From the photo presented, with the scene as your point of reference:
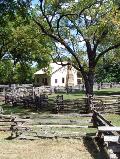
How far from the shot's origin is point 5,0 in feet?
60.3

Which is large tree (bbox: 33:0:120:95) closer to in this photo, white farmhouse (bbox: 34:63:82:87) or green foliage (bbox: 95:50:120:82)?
green foliage (bbox: 95:50:120:82)

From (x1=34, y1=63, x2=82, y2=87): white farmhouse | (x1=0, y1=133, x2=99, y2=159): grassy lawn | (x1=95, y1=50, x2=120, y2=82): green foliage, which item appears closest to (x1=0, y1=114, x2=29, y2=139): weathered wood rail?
(x1=0, y1=133, x2=99, y2=159): grassy lawn

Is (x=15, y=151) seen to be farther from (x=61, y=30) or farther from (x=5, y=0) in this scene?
(x=61, y=30)

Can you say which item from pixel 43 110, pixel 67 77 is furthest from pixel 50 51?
pixel 67 77

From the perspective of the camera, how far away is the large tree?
30.7 meters

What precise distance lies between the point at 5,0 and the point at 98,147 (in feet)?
24.6

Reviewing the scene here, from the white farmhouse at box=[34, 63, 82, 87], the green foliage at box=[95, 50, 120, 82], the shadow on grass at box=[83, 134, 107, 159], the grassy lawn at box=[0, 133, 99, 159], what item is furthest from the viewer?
the white farmhouse at box=[34, 63, 82, 87]

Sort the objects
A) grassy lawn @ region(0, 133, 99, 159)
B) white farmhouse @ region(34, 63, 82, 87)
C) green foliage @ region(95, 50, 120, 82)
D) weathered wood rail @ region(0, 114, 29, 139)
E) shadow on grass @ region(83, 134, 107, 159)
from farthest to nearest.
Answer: white farmhouse @ region(34, 63, 82, 87) → green foliage @ region(95, 50, 120, 82) → weathered wood rail @ region(0, 114, 29, 139) → grassy lawn @ region(0, 133, 99, 159) → shadow on grass @ region(83, 134, 107, 159)

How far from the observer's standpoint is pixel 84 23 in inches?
1330

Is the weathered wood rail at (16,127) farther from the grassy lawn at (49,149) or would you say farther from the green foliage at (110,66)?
the green foliage at (110,66)

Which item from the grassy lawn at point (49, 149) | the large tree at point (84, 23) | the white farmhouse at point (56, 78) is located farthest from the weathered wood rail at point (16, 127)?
the white farmhouse at point (56, 78)

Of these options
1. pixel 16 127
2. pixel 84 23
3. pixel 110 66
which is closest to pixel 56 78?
pixel 110 66

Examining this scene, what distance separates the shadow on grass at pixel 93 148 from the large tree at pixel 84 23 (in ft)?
47.5

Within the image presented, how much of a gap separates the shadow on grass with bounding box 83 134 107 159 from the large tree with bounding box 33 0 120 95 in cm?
1447
